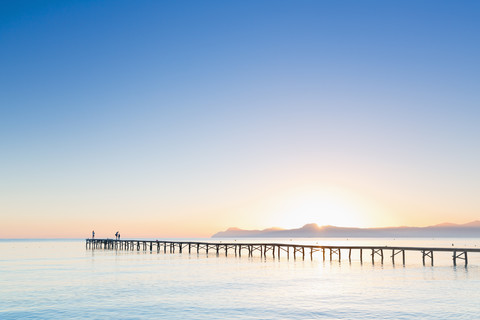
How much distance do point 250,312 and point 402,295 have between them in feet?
40.5

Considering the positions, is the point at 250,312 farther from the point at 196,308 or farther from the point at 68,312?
the point at 68,312

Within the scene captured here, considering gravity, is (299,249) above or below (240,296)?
below

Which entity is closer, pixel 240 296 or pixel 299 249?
pixel 240 296

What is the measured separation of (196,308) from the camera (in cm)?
2673

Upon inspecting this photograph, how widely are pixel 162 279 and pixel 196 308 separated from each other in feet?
50.5

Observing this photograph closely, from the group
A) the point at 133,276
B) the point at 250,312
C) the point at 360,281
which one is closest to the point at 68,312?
the point at 250,312

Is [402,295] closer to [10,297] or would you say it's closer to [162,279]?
[162,279]

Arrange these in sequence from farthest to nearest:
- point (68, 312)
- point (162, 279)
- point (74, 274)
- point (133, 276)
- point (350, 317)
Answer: point (74, 274)
point (133, 276)
point (162, 279)
point (68, 312)
point (350, 317)

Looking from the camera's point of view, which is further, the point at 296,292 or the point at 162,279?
the point at 162,279

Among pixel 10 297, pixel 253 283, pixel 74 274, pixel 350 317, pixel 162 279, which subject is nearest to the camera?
pixel 350 317

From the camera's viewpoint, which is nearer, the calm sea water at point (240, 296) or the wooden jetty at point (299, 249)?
the calm sea water at point (240, 296)

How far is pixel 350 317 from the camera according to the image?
77.6ft

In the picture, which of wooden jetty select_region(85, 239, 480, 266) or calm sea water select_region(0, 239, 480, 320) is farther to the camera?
wooden jetty select_region(85, 239, 480, 266)

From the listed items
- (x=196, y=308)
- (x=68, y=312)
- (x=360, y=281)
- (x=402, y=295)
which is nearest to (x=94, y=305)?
(x=68, y=312)
